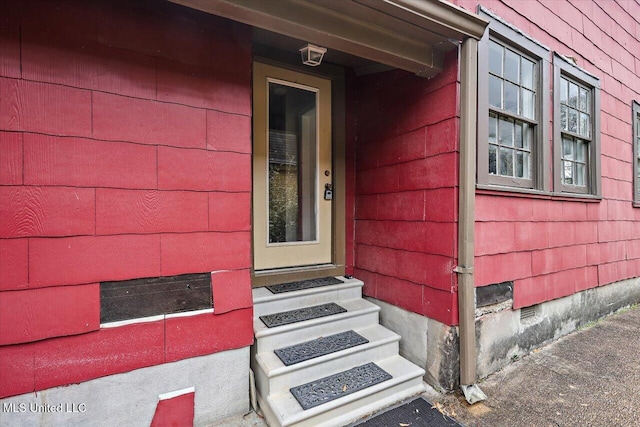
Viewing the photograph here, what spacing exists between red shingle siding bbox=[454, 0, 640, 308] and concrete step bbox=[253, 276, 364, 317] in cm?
104

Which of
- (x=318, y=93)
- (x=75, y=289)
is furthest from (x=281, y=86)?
(x=75, y=289)

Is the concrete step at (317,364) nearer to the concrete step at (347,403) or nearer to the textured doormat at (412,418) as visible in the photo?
the concrete step at (347,403)

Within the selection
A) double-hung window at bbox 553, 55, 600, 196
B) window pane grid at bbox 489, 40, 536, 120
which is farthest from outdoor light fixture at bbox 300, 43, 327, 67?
double-hung window at bbox 553, 55, 600, 196

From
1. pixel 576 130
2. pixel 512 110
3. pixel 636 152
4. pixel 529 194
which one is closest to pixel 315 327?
pixel 529 194

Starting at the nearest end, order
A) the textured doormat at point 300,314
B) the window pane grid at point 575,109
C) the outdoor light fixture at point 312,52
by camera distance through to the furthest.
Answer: the outdoor light fixture at point 312,52, the textured doormat at point 300,314, the window pane grid at point 575,109

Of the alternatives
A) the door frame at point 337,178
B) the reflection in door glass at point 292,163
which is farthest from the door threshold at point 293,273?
the reflection in door glass at point 292,163

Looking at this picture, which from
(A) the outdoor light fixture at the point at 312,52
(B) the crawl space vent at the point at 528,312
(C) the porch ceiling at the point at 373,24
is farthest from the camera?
(B) the crawl space vent at the point at 528,312

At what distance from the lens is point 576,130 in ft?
10.7

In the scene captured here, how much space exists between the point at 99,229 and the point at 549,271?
11.5 ft

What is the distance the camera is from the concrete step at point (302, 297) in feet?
7.89

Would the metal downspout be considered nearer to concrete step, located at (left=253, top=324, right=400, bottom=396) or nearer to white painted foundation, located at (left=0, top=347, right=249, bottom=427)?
concrete step, located at (left=253, top=324, right=400, bottom=396)

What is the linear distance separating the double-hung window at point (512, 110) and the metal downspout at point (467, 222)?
19cm

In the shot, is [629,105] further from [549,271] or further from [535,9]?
[549,271]

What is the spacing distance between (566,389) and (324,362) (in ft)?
5.64
